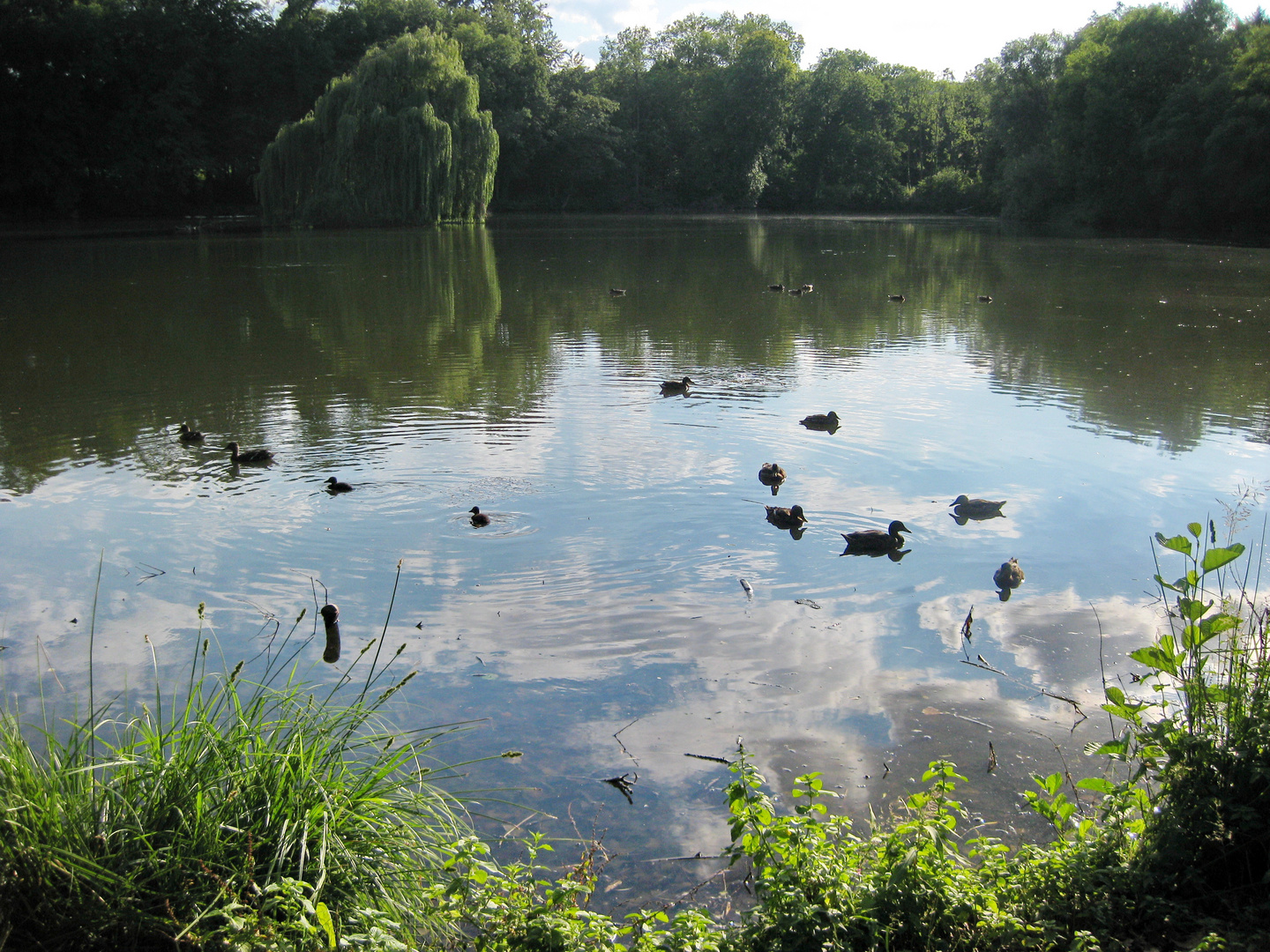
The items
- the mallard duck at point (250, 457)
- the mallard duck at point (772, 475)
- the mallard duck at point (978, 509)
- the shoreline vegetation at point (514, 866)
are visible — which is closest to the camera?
the shoreline vegetation at point (514, 866)

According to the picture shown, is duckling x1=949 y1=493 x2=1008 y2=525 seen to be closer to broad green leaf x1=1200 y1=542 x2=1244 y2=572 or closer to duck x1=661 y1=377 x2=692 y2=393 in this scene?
broad green leaf x1=1200 y1=542 x2=1244 y2=572

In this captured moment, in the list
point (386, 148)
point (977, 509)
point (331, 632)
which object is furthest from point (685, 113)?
point (331, 632)

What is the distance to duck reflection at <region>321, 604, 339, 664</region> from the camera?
477 centimetres

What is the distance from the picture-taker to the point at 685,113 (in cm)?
7425

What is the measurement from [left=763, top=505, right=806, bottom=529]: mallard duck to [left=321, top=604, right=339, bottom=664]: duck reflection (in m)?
3.01

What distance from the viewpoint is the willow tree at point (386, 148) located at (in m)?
37.7

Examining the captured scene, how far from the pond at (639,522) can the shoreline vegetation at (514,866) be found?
0.57m

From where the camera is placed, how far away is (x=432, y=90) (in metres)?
39.3

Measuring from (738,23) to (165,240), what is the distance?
6374 centimetres

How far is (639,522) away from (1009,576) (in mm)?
2439

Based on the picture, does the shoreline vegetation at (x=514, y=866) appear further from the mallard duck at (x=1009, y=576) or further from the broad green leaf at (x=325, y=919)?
the mallard duck at (x=1009, y=576)

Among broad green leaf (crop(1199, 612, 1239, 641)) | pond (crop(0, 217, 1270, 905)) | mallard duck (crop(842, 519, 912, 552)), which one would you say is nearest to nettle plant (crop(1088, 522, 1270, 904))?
broad green leaf (crop(1199, 612, 1239, 641))

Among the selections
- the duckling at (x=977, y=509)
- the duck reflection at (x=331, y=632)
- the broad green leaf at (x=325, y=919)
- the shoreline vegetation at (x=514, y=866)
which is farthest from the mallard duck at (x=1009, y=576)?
the broad green leaf at (x=325, y=919)

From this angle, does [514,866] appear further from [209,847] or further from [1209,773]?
[1209,773]
